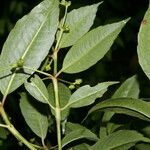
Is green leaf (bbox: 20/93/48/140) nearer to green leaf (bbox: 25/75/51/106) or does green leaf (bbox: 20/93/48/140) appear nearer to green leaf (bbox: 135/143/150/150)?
green leaf (bbox: 25/75/51/106)

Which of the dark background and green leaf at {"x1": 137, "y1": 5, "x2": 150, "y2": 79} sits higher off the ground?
green leaf at {"x1": 137, "y1": 5, "x2": 150, "y2": 79}

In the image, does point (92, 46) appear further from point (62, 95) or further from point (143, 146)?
point (143, 146)

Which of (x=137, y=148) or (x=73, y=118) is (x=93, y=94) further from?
(x=73, y=118)

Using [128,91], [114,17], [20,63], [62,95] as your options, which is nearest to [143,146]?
[128,91]

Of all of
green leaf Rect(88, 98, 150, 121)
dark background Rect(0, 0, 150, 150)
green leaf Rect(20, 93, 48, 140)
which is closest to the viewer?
green leaf Rect(88, 98, 150, 121)

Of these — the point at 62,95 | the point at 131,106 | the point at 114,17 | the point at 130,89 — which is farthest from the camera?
the point at 114,17

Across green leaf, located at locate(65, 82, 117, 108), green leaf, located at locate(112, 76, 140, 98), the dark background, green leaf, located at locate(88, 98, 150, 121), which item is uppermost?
green leaf, located at locate(65, 82, 117, 108)

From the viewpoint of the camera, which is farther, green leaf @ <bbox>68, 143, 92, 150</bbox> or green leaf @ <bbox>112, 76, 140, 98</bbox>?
green leaf @ <bbox>112, 76, 140, 98</bbox>

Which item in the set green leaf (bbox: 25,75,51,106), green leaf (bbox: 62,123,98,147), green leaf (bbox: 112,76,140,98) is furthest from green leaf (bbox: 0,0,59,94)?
green leaf (bbox: 112,76,140,98)
